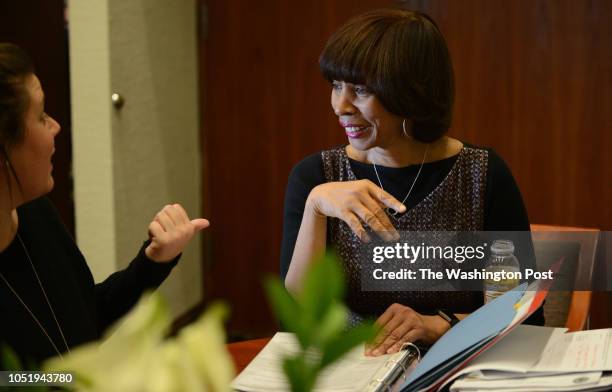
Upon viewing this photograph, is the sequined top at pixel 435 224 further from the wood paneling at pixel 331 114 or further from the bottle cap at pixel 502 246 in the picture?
the wood paneling at pixel 331 114

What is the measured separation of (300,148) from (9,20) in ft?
4.28

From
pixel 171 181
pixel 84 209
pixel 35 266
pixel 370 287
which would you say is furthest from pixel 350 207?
pixel 171 181

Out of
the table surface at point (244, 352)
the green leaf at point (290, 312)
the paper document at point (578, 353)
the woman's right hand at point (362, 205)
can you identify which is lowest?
the table surface at point (244, 352)

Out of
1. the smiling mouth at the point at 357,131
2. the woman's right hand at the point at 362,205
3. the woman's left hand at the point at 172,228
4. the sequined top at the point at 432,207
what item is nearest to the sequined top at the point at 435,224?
the sequined top at the point at 432,207

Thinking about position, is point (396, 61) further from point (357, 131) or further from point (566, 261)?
point (566, 261)

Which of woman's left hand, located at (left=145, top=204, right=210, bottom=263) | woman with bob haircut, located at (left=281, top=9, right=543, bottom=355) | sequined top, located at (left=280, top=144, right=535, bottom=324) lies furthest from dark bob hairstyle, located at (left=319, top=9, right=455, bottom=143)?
woman's left hand, located at (left=145, top=204, right=210, bottom=263)

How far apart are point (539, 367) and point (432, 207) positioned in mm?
701

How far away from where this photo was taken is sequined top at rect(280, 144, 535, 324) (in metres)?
1.66

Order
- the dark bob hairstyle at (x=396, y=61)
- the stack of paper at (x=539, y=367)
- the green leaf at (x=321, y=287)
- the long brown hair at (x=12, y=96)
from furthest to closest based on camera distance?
the dark bob hairstyle at (x=396, y=61)
the long brown hair at (x=12, y=96)
the stack of paper at (x=539, y=367)
the green leaf at (x=321, y=287)

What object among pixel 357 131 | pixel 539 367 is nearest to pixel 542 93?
pixel 357 131

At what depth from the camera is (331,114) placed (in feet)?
11.0

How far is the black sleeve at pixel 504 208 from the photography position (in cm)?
166

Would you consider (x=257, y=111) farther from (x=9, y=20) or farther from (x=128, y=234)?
(x=9, y=20)

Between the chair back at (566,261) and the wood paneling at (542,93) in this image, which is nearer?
the chair back at (566,261)
